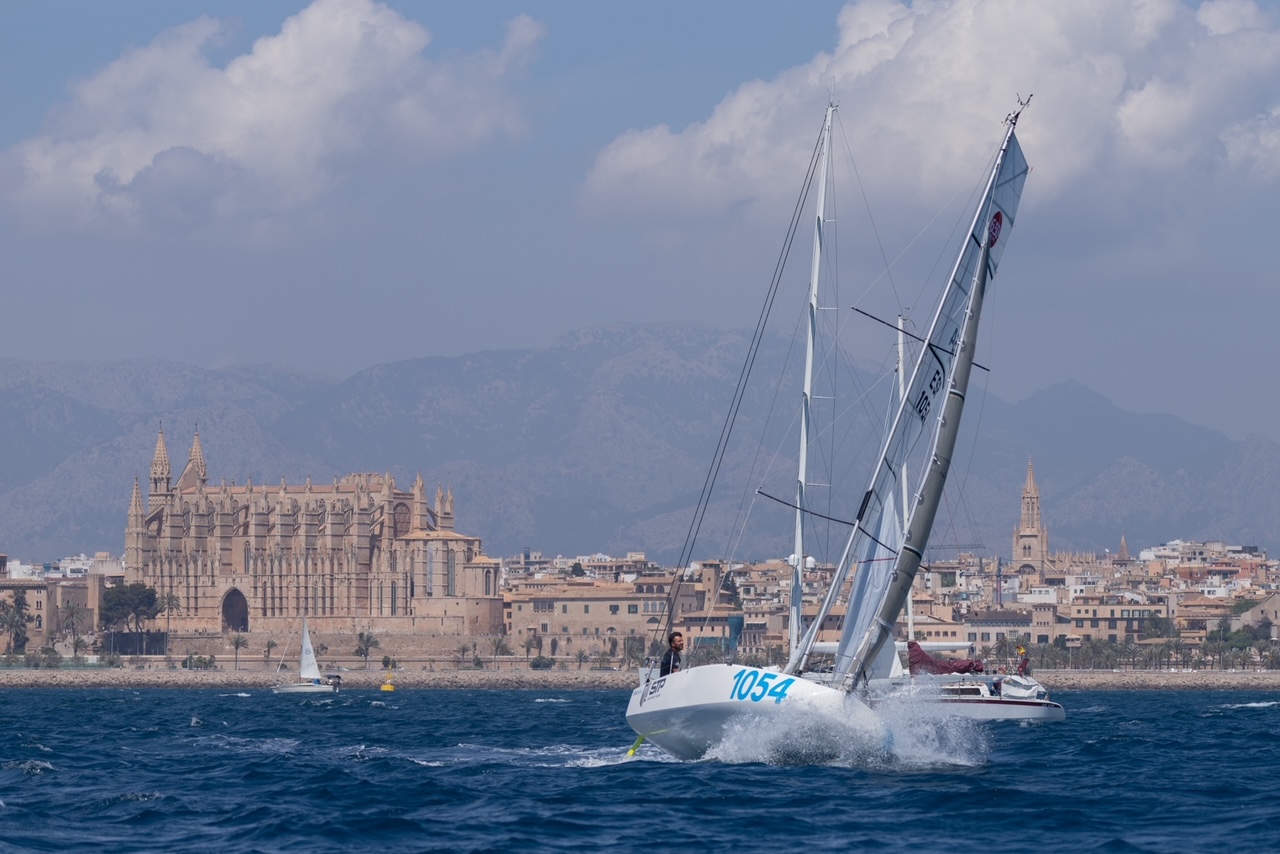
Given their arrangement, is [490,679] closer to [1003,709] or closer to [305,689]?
[305,689]

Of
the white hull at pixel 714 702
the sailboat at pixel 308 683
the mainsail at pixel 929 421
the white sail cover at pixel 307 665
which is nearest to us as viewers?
the white hull at pixel 714 702

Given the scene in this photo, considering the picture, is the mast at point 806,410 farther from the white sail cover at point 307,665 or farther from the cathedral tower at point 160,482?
the cathedral tower at point 160,482

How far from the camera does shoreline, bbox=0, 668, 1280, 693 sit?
404ft

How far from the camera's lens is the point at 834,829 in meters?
22.5

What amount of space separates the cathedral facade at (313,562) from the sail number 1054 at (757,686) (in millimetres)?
135129


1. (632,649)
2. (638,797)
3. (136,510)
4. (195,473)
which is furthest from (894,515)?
(195,473)

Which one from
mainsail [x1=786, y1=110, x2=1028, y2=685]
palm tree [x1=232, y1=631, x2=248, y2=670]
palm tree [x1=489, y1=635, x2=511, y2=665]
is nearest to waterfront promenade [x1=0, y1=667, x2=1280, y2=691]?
palm tree [x1=489, y1=635, x2=511, y2=665]

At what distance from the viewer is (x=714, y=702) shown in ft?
90.0

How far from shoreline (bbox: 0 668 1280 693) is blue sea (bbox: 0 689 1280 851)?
85.0m

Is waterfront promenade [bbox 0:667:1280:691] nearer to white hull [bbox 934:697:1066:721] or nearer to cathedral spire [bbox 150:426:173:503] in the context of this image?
cathedral spire [bbox 150:426:173:503]

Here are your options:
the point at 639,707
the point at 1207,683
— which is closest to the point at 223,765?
the point at 639,707

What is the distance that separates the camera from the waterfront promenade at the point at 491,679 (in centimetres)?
12325

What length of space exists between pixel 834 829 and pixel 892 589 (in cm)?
548

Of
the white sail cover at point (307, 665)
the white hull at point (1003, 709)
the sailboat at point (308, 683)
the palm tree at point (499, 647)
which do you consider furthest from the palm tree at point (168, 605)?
the white hull at point (1003, 709)
